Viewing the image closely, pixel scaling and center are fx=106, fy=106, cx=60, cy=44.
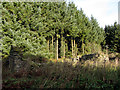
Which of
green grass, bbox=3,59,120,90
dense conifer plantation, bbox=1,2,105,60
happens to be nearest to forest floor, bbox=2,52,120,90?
green grass, bbox=3,59,120,90

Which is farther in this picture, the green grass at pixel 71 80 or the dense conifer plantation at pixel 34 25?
the dense conifer plantation at pixel 34 25

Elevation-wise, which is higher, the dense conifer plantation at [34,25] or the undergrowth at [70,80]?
the dense conifer plantation at [34,25]

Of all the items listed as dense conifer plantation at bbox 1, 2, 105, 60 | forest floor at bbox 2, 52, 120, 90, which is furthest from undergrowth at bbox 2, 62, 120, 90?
dense conifer plantation at bbox 1, 2, 105, 60

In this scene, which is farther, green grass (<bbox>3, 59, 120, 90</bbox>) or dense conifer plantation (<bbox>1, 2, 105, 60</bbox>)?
dense conifer plantation (<bbox>1, 2, 105, 60</bbox>)

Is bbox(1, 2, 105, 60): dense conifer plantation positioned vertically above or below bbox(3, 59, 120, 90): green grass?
above

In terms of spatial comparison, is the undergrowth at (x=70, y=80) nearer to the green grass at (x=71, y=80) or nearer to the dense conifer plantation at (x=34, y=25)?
the green grass at (x=71, y=80)

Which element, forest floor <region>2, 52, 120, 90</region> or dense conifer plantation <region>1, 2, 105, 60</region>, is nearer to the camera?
forest floor <region>2, 52, 120, 90</region>

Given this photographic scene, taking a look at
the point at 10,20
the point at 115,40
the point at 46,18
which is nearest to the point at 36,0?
the point at 46,18

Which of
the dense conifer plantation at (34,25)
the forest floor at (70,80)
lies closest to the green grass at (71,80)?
the forest floor at (70,80)

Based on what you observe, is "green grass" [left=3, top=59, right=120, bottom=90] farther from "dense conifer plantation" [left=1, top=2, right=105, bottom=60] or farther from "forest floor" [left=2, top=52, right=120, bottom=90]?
"dense conifer plantation" [left=1, top=2, right=105, bottom=60]

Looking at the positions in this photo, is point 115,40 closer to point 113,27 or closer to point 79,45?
point 113,27

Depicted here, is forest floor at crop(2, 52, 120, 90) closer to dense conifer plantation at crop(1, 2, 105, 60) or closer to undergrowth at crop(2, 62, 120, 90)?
undergrowth at crop(2, 62, 120, 90)

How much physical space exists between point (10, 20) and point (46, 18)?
6.73 m

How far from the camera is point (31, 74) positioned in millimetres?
6348
